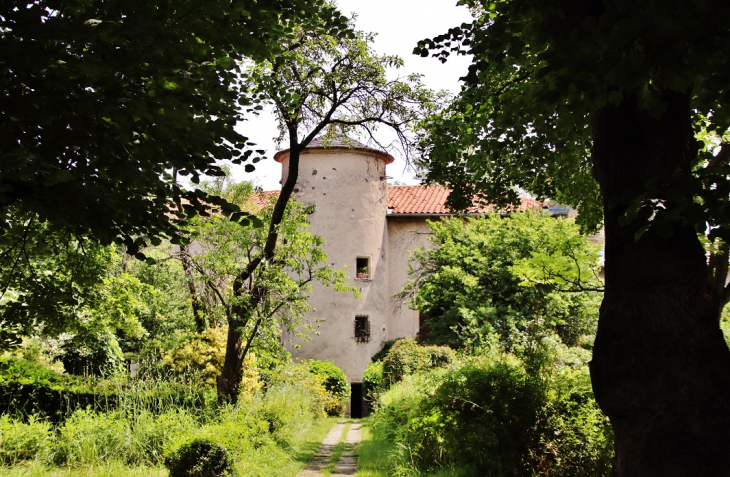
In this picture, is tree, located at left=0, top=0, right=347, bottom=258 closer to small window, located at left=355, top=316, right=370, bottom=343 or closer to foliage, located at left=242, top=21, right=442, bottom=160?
foliage, located at left=242, top=21, right=442, bottom=160

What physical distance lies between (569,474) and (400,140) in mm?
6539

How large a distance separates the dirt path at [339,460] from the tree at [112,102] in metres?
6.50

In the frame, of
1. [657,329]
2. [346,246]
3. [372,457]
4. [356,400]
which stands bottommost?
[356,400]

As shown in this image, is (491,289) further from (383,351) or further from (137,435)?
(137,435)

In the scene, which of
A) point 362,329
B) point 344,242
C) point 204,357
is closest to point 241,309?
point 204,357

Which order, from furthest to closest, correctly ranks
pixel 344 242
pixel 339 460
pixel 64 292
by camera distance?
1. pixel 344 242
2. pixel 339 460
3. pixel 64 292

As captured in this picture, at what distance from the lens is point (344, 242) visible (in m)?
26.6

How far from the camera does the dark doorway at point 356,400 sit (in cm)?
2619

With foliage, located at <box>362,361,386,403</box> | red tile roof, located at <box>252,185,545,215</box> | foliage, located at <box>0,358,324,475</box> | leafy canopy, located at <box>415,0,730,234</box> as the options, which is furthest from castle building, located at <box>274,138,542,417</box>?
leafy canopy, located at <box>415,0,730,234</box>

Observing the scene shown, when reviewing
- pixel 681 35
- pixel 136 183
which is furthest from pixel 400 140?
pixel 681 35

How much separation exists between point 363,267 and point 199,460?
18975mm

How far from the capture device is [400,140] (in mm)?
11906

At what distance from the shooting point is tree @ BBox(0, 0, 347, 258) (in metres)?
A: 4.46

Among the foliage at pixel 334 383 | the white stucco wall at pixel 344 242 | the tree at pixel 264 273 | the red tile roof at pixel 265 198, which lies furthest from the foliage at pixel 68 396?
the white stucco wall at pixel 344 242
